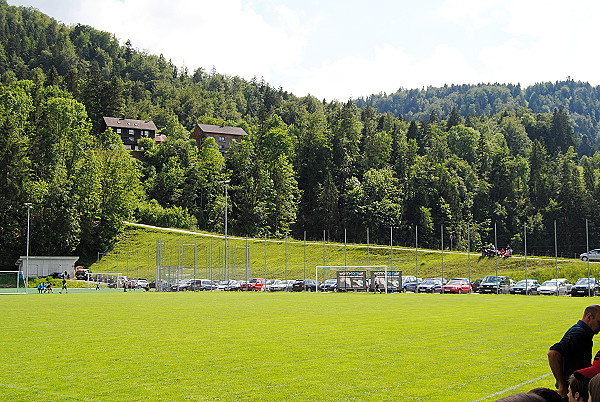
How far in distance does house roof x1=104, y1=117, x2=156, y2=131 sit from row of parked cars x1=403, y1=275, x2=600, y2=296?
106397 mm

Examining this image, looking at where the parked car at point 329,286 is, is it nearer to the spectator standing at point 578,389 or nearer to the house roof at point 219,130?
the spectator standing at point 578,389

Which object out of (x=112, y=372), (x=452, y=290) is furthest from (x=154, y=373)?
(x=452, y=290)

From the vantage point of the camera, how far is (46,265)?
82.6m

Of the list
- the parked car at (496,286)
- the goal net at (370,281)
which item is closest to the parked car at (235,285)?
the goal net at (370,281)

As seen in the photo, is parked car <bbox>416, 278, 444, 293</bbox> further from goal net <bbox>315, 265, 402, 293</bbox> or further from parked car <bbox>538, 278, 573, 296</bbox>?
parked car <bbox>538, 278, 573, 296</bbox>

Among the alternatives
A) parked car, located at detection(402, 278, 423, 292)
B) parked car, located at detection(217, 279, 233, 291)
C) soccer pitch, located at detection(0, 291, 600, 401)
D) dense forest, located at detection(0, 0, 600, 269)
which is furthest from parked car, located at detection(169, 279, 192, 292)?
soccer pitch, located at detection(0, 291, 600, 401)

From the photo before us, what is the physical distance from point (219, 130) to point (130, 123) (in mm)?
23986

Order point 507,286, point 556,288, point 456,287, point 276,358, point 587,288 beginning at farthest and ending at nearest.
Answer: point 456,287 < point 507,286 < point 556,288 < point 587,288 < point 276,358

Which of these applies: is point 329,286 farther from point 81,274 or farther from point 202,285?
point 81,274

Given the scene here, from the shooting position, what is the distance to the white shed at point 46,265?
8144 cm

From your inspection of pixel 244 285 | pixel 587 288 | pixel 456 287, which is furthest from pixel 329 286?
pixel 587 288

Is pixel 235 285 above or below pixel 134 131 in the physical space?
below

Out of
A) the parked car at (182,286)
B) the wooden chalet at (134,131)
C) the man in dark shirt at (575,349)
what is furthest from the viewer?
the wooden chalet at (134,131)

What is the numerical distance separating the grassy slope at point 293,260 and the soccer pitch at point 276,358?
45256 millimetres
